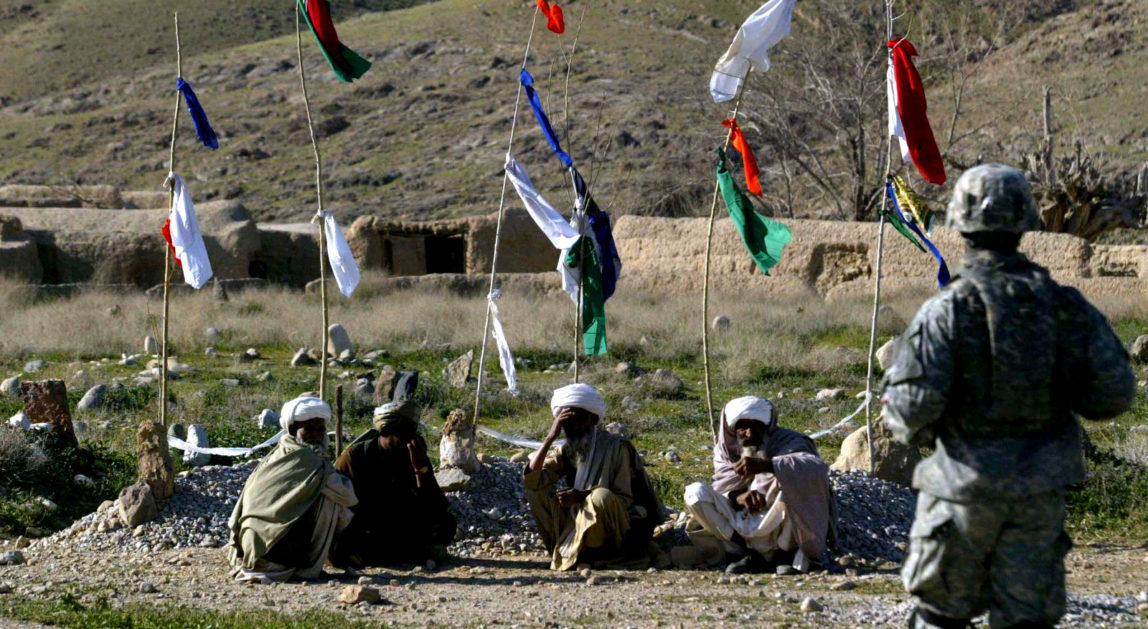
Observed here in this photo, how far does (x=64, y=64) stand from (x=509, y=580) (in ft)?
148

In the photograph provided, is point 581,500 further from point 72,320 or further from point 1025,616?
point 72,320

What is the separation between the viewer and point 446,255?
21.1 metres

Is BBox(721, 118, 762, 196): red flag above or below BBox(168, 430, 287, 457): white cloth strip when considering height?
above

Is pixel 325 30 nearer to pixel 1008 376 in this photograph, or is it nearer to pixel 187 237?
pixel 187 237

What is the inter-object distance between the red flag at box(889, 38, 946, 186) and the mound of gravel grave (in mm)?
1741

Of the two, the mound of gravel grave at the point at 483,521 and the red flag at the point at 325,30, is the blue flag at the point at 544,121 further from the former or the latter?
the mound of gravel grave at the point at 483,521

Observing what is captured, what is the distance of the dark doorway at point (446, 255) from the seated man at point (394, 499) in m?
13.8

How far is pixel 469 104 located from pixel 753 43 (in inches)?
1115

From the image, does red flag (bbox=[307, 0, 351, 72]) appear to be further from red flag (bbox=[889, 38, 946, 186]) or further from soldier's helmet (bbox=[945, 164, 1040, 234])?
soldier's helmet (bbox=[945, 164, 1040, 234])

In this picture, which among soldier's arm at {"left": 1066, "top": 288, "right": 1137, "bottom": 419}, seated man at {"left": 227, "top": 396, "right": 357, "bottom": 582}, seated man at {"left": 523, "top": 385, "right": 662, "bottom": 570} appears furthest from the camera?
seated man at {"left": 523, "top": 385, "right": 662, "bottom": 570}

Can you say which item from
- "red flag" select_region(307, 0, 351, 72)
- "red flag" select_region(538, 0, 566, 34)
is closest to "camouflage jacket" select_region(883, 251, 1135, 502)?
"red flag" select_region(307, 0, 351, 72)

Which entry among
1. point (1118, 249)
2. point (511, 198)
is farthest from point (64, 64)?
point (1118, 249)

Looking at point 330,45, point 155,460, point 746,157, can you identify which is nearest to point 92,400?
point 155,460

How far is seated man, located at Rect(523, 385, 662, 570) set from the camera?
6.71 m
